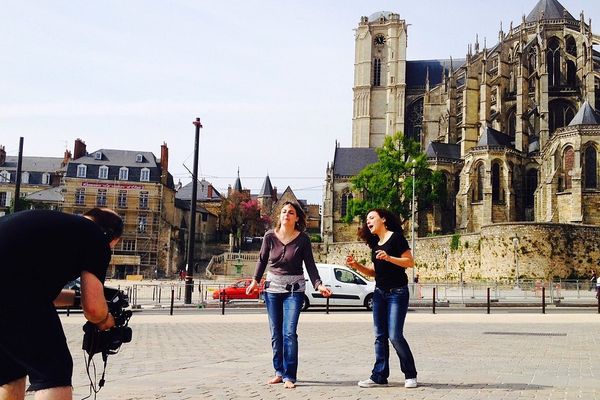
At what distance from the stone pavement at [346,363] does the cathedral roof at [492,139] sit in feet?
136

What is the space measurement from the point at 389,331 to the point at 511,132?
57955 millimetres

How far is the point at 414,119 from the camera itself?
263 feet

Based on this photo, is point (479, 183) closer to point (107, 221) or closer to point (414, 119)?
point (414, 119)

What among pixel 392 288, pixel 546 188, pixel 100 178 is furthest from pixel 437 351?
pixel 100 178

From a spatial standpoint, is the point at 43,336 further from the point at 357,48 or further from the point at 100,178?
the point at 357,48

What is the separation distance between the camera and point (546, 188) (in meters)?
50.7

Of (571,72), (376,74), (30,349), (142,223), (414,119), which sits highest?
(376,74)


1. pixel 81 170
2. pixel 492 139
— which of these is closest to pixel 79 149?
pixel 81 170

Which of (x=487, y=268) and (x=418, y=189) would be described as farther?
(x=418, y=189)

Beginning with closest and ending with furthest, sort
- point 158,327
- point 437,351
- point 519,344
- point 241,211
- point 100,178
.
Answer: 1. point 437,351
2. point 519,344
3. point 158,327
4. point 100,178
5. point 241,211

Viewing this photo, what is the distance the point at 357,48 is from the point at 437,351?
7662 cm

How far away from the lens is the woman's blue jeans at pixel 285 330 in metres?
6.77

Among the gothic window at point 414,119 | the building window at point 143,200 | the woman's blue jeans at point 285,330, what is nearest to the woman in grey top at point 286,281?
the woman's blue jeans at point 285,330

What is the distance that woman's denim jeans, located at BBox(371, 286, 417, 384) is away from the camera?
6.67 meters
